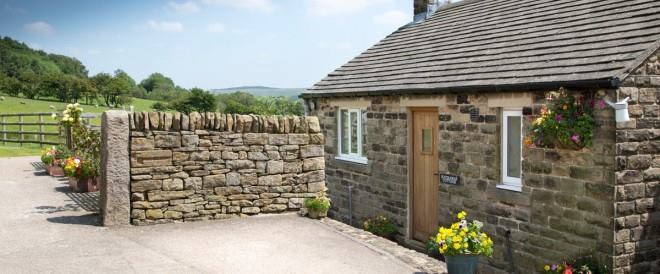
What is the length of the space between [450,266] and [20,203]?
7811 millimetres

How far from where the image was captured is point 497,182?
9.15 m

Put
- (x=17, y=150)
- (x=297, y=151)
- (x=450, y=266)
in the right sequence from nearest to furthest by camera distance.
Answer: (x=450, y=266) → (x=297, y=151) → (x=17, y=150)

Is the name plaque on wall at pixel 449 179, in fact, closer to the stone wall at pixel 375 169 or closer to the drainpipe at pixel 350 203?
the stone wall at pixel 375 169

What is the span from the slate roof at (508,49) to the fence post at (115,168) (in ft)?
16.8

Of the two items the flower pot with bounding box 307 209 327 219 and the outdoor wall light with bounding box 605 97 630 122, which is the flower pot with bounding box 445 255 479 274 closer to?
the outdoor wall light with bounding box 605 97 630 122

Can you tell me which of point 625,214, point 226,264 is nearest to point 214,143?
point 226,264

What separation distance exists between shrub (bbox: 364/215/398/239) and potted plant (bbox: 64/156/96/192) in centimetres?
558

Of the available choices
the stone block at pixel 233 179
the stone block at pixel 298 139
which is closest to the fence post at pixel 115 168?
the stone block at pixel 233 179

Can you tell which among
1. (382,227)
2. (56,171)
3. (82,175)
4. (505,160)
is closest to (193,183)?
(82,175)

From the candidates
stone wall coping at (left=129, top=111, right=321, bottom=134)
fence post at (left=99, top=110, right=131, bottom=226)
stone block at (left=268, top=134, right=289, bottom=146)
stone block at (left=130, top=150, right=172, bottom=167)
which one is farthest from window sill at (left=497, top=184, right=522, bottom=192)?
fence post at (left=99, top=110, right=131, bottom=226)

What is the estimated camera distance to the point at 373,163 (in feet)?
40.9

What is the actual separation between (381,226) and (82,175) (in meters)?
6.04

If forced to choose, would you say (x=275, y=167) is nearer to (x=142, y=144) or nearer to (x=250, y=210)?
(x=250, y=210)

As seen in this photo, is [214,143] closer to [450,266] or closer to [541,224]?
[450,266]
